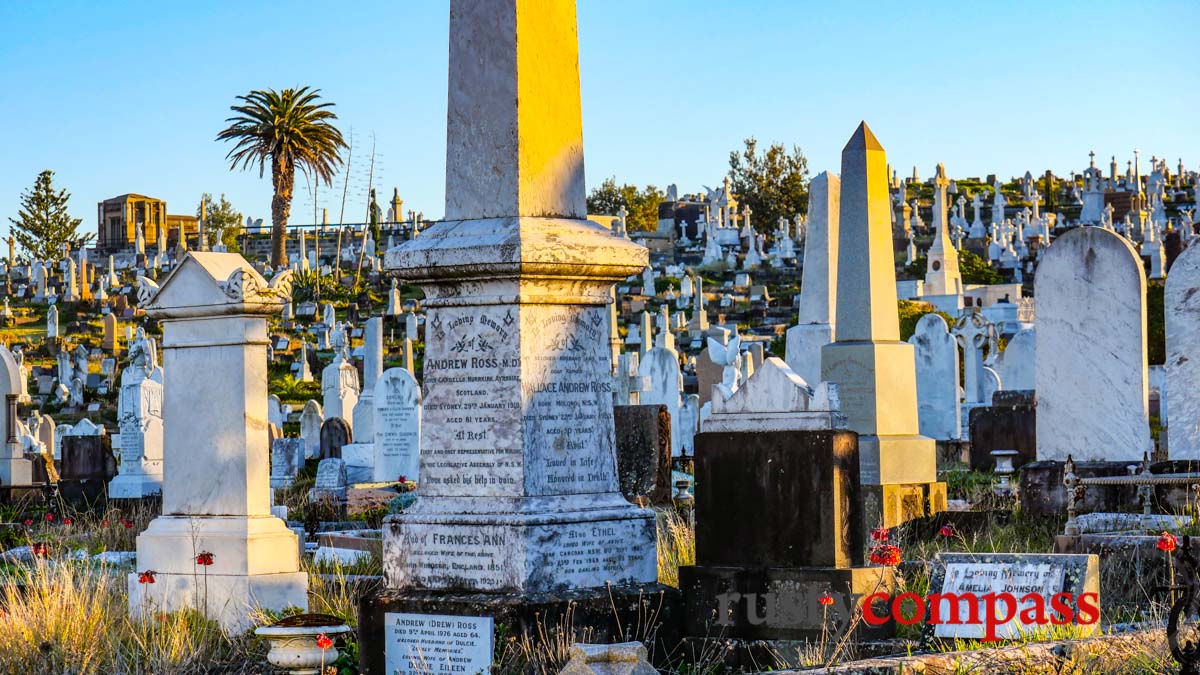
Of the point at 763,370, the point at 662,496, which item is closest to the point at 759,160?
the point at 662,496

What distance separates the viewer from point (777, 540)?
25.7ft

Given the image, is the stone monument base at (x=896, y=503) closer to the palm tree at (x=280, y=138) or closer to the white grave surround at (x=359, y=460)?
the white grave surround at (x=359, y=460)

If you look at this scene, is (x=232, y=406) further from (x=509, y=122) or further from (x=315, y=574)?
(x=509, y=122)

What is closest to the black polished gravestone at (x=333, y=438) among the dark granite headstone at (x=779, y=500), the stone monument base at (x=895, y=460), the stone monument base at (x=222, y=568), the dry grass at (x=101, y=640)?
the stone monument base at (x=895, y=460)

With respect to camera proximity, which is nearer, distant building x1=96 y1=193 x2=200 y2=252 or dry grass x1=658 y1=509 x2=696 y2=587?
dry grass x1=658 y1=509 x2=696 y2=587

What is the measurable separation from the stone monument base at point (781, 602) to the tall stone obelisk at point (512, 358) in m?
0.53

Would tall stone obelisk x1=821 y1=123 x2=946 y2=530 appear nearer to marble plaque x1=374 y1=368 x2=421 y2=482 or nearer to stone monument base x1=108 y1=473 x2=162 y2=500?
marble plaque x1=374 y1=368 x2=421 y2=482

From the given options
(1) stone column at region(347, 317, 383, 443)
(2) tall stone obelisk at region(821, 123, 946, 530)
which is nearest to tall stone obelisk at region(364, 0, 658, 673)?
(2) tall stone obelisk at region(821, 123, 946, 530)

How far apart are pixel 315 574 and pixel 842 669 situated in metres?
4.94

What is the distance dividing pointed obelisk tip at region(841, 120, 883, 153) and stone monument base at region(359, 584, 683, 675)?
685cm

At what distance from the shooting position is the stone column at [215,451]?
9.73m

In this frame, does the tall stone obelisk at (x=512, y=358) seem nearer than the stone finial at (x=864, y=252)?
Yes

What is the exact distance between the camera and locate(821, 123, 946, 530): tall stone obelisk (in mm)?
12844

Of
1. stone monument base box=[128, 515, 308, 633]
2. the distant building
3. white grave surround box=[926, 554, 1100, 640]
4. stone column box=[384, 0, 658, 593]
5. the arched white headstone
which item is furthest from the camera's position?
the distant building
